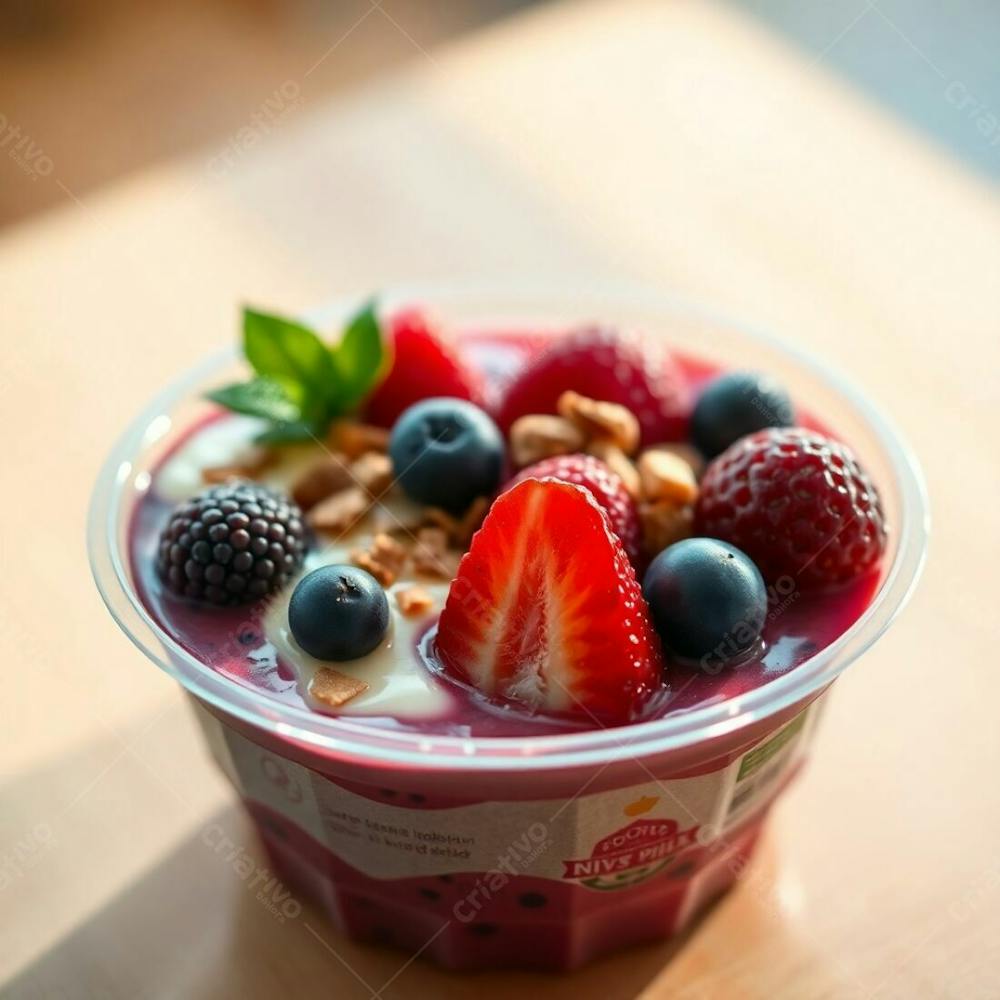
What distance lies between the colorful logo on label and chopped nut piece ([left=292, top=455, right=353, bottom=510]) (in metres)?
0.52

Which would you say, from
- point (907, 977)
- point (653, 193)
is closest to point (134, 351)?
point (653, 193)

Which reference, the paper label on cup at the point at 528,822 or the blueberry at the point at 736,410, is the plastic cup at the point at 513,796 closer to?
the paper label on cup at the point at 528,822

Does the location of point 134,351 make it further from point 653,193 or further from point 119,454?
point 653,193

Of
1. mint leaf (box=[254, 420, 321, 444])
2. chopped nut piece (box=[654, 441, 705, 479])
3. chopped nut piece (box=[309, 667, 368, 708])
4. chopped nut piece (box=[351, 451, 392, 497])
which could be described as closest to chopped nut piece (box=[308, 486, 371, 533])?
chopped nut piece (box=[351, 451, 392, 497])

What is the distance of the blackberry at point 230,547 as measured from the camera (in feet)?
4.58

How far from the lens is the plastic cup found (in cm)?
123

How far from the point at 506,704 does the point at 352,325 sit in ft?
1.91

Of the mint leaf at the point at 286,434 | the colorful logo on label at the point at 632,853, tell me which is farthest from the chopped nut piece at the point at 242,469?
the colorful logo on label at the point at 632,853

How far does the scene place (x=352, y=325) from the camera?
65.2 inches

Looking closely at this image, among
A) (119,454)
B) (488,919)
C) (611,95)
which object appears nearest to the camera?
(488,919)

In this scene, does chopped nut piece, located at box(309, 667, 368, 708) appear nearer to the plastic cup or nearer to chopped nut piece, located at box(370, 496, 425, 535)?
the plastic cup

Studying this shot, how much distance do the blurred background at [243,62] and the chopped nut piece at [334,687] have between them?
154 cm

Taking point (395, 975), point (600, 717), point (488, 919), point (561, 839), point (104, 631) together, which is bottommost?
point (104, 631)

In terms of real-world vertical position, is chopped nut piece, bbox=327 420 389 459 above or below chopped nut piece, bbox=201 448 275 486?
above
